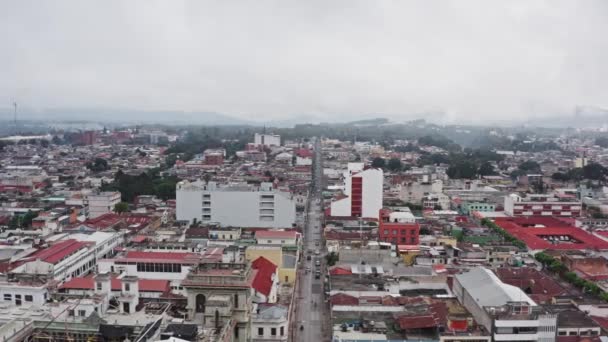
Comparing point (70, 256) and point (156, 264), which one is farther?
point (70, 256)

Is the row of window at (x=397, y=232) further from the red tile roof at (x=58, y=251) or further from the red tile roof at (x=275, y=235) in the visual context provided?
the red tile roof at (x=58, y=251)

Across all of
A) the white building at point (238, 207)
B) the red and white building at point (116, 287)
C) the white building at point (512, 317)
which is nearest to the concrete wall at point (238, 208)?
the white building at point (238, 207)

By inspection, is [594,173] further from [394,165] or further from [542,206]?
[542,206]

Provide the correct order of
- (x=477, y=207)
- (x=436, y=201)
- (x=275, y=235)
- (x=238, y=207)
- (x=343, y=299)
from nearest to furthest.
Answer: (x=343, y=299)
(x=275, y=235)
(x=238, y=207)
(x=477, y=207)
(x=436, y=201)

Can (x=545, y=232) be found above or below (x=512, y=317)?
below

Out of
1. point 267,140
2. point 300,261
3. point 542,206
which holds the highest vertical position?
point 267,140

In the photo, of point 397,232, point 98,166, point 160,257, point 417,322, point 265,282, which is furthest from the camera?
point 98,166

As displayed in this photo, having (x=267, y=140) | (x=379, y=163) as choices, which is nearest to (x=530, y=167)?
(x=379, y=163)

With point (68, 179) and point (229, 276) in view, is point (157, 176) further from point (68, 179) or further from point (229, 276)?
point (229, 276)
